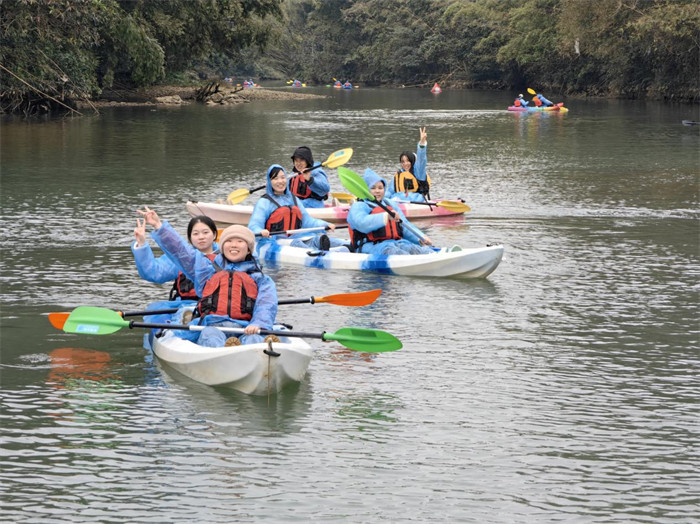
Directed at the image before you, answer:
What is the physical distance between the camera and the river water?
Answer: 20.3 ft

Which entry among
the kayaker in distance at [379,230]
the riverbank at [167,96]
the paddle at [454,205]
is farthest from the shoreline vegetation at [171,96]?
the kayaker in distance at [379,230]

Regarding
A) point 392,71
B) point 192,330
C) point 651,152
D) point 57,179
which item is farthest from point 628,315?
point 392,71

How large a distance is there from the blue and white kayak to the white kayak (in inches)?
166

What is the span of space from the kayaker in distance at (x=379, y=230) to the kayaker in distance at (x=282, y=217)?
534mm

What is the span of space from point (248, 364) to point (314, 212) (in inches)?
320

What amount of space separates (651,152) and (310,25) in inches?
2767

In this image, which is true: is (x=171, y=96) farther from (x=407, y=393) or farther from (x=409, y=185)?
(x=407, y=393)

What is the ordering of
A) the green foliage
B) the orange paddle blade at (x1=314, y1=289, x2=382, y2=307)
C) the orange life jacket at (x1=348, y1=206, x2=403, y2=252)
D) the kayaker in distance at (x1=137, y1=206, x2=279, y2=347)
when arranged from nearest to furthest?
the kayaker in distance at (x1=137, y1=206, x2=279, y2=347) < the orange paddle blade at (x1=314, y1=289, x2=382, y2=307) < the orange life jacket at (x1=348, y1=206, x2=403, y2=252) < the green foliage

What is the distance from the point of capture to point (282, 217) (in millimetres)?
13320

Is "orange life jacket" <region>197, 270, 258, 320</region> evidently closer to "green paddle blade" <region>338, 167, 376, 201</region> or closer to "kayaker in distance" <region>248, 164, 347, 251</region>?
"green paddle blade" <region>338, 167, 376, 201</region>

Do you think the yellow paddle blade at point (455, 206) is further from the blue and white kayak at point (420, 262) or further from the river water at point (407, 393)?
the blue and white kayak at point (420, 262)

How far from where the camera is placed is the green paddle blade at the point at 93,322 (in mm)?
8352

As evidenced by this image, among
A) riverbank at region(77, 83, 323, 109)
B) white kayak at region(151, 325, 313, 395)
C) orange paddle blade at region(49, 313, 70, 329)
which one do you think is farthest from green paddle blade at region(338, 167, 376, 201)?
riverbank at region(77, 83, 323, 109)

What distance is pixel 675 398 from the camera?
799cm
